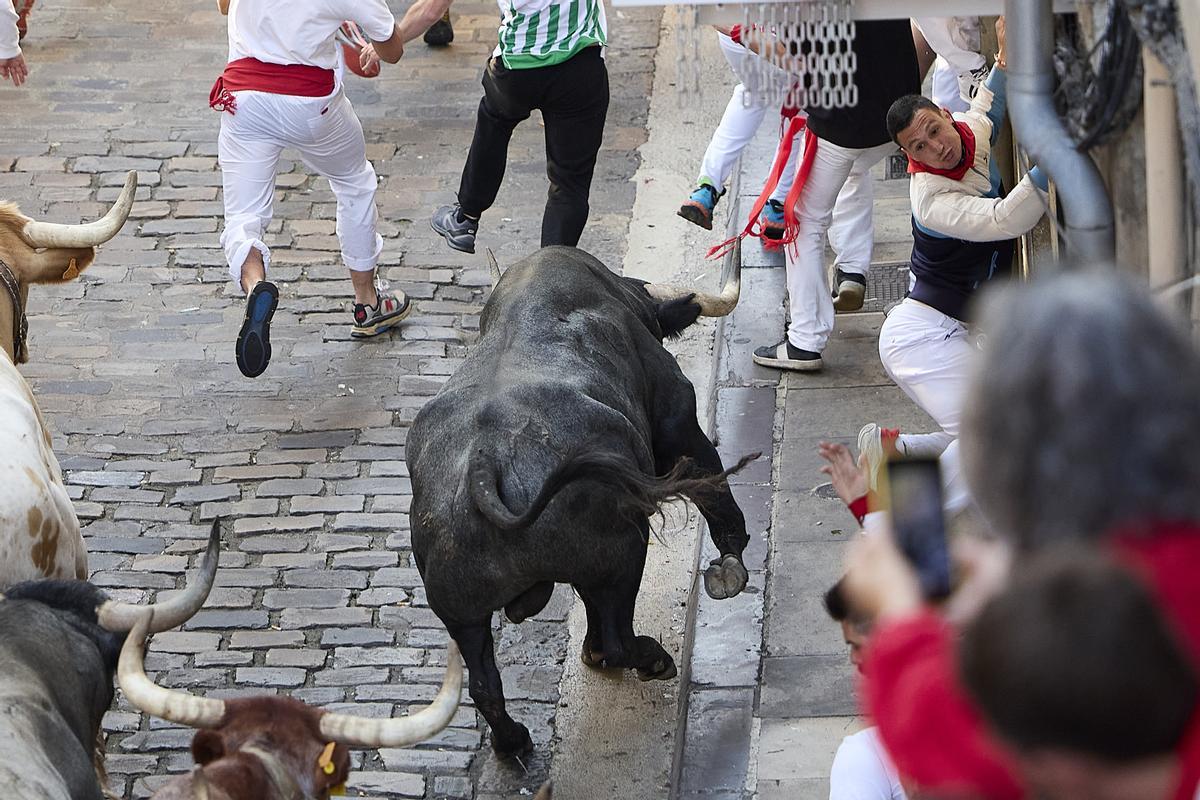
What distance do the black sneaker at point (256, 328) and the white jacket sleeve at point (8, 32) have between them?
2.35 meters

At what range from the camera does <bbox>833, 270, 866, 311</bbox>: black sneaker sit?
26.1 ft

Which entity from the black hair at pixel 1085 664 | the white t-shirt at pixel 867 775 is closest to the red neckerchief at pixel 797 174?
the white t-shirt at pixel 867 775

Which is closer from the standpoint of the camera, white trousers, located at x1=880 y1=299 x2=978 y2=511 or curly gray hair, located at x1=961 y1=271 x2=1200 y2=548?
curly gray hair, located at x1=961 y1=271 x2=1200 y2=548

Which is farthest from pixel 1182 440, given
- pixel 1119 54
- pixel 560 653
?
pixel 560 653

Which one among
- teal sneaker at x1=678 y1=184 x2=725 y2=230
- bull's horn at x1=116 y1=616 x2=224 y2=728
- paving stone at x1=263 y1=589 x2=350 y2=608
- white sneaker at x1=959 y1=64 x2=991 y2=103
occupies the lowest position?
paving stone at x1=263 y1=589 x2=350 y2=608

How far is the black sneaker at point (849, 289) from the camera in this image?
7.97 meters

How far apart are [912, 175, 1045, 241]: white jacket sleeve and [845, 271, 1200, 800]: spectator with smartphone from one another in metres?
3.42

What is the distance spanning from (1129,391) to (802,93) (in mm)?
3157

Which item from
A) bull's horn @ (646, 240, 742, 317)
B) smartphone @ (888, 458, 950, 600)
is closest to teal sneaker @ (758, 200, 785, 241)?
bull's horn @ (646, 240, 742, 317)

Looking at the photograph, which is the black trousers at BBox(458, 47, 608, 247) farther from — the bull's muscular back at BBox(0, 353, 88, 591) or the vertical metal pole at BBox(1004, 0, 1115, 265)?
the vertical metal pole at BBox(1004, 0, 1115, 265)

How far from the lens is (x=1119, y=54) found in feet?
10.4

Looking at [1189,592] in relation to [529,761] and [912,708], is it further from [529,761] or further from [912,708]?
[529,761]

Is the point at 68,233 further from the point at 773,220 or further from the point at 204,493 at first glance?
the point at 773,220

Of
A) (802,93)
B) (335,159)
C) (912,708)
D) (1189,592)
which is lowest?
(335,159)
